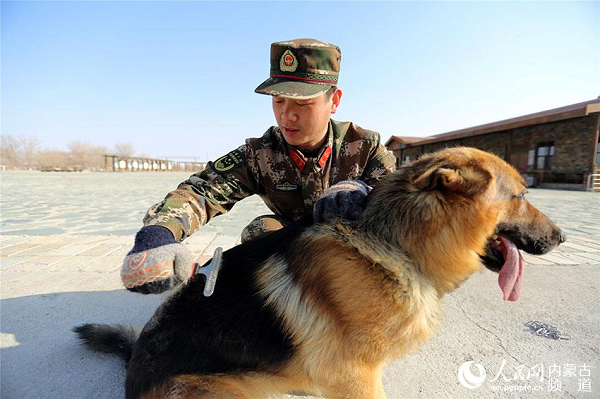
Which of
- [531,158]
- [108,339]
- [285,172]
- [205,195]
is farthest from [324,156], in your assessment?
[531,158]

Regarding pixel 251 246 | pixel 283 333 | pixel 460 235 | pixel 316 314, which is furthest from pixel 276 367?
pixel 460 235

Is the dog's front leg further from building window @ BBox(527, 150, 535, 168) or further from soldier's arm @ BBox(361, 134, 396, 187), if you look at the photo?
building window @ BBox(527, 150, 535, 168)

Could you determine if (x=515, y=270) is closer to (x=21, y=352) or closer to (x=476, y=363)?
(x=476, y=363)

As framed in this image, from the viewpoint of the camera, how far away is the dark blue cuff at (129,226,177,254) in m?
1.70

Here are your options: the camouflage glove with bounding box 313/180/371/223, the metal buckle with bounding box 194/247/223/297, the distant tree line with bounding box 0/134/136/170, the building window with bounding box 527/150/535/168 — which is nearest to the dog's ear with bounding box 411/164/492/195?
the camouflage glove with bounding box 313/180/371/223

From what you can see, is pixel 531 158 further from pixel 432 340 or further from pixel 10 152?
pixel 10 152

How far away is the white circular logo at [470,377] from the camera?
6.34 feet

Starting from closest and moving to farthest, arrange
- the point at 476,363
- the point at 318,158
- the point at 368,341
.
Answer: the point at 368,341, the point at 476,363, the point at 318,158

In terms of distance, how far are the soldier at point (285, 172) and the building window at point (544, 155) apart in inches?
874

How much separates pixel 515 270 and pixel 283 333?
1.46 metres

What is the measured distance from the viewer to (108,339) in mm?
2150

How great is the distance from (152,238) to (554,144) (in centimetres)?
2452

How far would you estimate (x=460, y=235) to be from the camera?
1696mm

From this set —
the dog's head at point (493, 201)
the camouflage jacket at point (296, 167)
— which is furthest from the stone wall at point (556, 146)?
the dog's head at point (493, 201)
